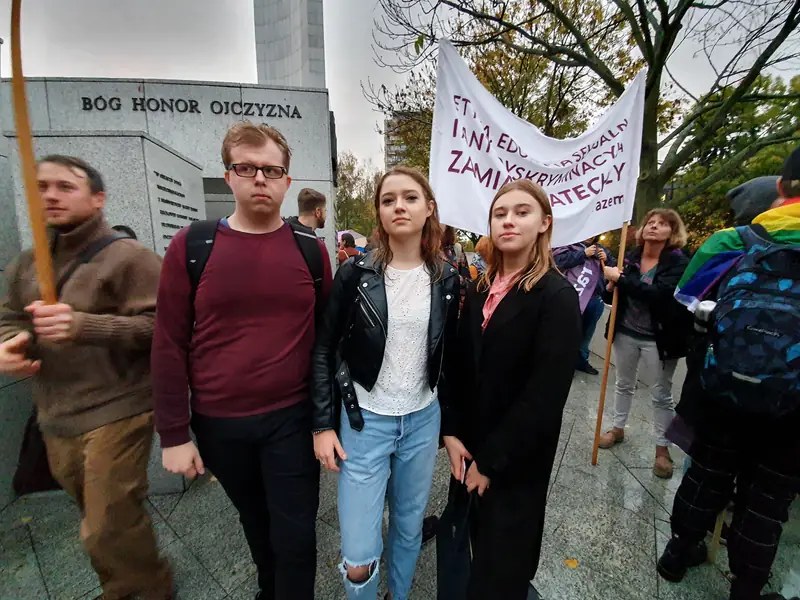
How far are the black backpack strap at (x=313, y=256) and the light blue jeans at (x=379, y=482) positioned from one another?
→ 513 millimetres

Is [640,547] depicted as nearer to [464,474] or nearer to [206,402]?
[464,474]

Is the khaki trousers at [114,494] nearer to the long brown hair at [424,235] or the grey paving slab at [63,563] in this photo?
the grey paving slab at [63,563]

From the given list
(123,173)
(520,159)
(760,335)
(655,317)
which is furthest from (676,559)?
(123,173)

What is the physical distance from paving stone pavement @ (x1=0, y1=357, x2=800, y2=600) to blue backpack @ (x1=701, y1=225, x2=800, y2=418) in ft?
3.98

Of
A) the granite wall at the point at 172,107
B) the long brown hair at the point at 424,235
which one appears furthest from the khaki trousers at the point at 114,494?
the granite wall at the point at 172,107

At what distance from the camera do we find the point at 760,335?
5.12 feet

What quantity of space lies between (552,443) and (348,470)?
82 centimetres

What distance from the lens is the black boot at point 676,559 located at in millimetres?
2012

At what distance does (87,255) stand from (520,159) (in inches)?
102

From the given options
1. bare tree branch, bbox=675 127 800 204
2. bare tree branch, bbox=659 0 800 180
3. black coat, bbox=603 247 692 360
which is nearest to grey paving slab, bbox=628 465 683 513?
black coat, bbox=603 247 692 360

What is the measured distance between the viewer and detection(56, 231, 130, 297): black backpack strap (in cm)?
157

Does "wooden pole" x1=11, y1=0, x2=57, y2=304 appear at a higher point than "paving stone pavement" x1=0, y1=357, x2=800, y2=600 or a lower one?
higher

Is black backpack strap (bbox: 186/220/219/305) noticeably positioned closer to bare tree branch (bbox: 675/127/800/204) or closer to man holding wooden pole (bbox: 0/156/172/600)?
man holding wooden pole (bbox: 0/156/172/600)

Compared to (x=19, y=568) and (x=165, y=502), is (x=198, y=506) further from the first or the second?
(x=19, y=568)
